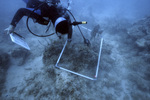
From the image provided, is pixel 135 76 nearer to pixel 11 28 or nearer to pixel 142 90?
pixel 142 90

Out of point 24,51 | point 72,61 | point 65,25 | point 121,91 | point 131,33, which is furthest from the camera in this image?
point 131,33

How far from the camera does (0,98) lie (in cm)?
305

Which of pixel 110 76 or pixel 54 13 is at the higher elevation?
pixel 54 13

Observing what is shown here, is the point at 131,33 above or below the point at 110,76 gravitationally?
above

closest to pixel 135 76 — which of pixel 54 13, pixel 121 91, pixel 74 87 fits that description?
pixel 121 91

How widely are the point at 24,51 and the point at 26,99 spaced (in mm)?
3697

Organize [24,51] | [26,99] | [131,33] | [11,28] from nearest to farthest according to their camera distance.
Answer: [11,28] < [26,99] < [24,51] < [131,33]

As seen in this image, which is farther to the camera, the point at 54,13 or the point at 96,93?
the point at 96,93

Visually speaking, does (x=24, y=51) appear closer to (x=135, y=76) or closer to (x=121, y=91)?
(x=121, y=91)

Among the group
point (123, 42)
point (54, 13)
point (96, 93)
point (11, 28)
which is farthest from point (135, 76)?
point (11, 28)

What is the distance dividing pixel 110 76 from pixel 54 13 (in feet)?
13.2

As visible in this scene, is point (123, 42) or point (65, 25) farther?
point (123, 42)

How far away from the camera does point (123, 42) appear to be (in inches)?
281

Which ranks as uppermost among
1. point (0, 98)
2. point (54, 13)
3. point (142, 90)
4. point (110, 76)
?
point (54, 13)
